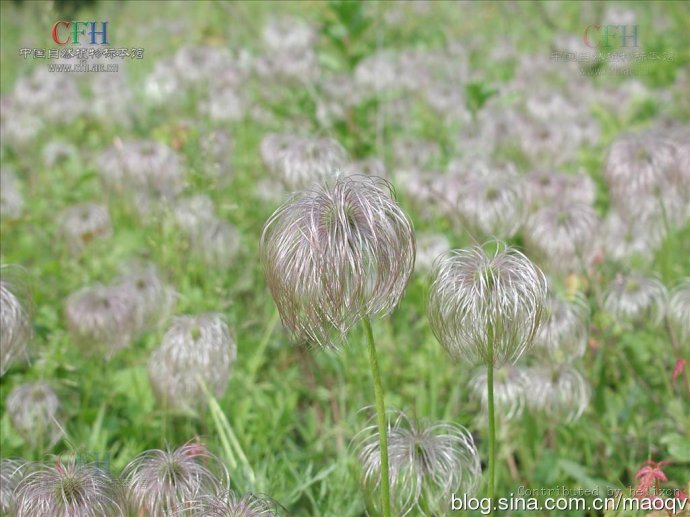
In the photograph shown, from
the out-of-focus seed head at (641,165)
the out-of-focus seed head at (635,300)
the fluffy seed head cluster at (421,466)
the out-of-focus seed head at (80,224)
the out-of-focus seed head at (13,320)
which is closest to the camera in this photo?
the fluffy seed head cluster at (421,466)

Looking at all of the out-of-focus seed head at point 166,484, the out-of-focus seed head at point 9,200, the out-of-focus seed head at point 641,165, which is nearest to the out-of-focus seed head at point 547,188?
the out-of-focus seed head at point 641,165

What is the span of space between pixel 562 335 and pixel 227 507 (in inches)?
71.0

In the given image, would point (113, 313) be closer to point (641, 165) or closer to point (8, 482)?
point (8, 482)

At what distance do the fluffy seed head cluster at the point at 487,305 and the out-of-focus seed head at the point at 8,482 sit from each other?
4.32 feet

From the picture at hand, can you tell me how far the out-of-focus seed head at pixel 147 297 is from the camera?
436 centimetres

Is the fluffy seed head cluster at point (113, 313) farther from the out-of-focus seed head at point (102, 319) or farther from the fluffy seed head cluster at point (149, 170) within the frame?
the fluffy seed head cluster at point (149, 170)

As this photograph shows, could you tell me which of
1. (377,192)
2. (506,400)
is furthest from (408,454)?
(506,400)

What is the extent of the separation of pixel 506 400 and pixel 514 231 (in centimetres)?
115

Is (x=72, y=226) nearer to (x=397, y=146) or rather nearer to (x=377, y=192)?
(x=397, y=146)

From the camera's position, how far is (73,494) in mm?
2195

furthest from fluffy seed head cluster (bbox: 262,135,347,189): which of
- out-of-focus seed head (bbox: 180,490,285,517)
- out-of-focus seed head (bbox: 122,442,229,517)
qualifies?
out-of-focus seed head (bbox: 180,490,285,517)

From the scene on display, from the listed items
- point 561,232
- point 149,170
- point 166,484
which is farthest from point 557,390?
point 149,170

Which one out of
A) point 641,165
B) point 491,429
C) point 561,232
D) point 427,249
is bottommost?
point 491,429

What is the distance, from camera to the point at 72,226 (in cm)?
567
